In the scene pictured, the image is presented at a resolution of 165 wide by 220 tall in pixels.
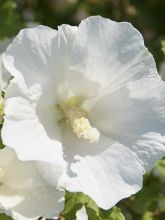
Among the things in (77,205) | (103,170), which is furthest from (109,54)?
(77,205)

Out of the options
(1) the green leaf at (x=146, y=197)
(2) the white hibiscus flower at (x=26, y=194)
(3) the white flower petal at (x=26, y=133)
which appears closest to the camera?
(3) the white flower petal at (x=26, y=133)

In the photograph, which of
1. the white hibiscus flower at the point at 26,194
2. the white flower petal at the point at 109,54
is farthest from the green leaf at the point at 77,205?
the white flower petal at the point at 109,54

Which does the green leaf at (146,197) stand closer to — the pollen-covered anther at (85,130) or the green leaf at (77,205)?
the green leaf at (77,205)

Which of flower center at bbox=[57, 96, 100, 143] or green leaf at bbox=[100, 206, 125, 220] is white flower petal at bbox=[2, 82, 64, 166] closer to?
flower center at bbox=[57, 96, 100, 143]

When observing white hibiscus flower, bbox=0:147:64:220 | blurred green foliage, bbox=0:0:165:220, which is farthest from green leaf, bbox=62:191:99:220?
white hibiscus flower, bbox=0:147:64:220

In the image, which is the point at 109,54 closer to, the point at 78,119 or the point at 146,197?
the point at 78,119

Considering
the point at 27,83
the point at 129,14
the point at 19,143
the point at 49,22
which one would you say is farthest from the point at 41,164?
the point at 49,22

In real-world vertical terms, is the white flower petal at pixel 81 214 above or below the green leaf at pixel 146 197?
above
